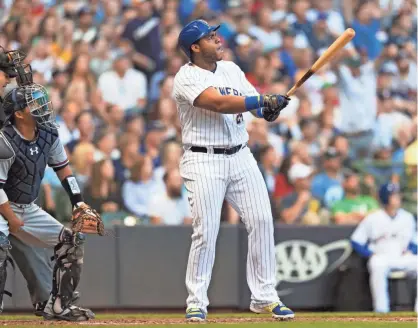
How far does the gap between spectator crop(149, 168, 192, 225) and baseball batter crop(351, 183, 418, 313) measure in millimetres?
1913

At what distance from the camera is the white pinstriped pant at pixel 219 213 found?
693 centimetres

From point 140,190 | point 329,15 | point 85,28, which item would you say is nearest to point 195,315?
point 140,190

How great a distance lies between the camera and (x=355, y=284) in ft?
34.7

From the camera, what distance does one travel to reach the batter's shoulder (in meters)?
6.73

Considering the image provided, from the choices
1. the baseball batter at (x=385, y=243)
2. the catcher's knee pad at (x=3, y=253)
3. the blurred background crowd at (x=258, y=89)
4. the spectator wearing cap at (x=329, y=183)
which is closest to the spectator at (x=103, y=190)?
the blurred background crowd at (x=258, y=89)

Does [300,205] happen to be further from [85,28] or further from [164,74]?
[85,28]

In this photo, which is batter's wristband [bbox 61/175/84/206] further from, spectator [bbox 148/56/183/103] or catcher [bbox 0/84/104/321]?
spectator [bbox 148/56/183/103]

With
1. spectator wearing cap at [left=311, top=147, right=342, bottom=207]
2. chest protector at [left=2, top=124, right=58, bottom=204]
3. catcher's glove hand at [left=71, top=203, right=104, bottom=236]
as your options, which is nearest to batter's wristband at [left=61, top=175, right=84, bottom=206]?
catcher's glove hand at [left=71, top=203, right=104, bottom=236]

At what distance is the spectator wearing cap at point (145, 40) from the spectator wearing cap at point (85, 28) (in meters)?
0.40

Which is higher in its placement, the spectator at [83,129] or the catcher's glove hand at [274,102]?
the spectator at [83,129]

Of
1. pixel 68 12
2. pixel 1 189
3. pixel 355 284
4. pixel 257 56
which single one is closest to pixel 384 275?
pixel 355 284

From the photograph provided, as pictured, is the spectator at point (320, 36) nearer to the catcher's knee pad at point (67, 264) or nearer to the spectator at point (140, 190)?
the spectator at point (140, 190)

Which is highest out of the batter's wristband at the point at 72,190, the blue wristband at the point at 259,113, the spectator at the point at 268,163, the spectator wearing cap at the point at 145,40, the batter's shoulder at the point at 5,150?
the spectator wearing cap at the point at 145,40

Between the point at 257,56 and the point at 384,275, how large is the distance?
4.14 meters
